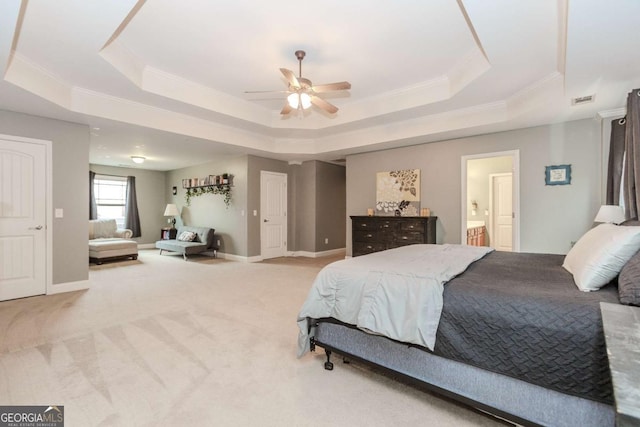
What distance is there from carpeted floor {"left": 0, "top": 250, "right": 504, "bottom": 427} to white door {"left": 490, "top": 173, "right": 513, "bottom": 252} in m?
5.73

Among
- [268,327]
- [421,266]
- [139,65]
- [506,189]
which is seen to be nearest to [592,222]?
[506,189]

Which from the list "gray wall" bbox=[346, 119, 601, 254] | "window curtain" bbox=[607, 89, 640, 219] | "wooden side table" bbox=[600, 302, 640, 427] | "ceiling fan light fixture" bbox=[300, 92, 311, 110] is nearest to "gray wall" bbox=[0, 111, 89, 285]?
"ceiling fan light fixture" bbox=[300, 92, 311, 110]

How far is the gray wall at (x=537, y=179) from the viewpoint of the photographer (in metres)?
4.19

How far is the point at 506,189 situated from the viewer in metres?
7.14

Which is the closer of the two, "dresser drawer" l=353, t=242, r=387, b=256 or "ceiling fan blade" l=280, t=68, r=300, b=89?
"ceiling fan blade" l=280, t=68, r=300, b=89

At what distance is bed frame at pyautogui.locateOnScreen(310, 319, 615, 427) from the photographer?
1328mm

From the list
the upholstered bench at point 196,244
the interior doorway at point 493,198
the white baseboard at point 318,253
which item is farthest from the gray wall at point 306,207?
the interior doorway at point 493,198

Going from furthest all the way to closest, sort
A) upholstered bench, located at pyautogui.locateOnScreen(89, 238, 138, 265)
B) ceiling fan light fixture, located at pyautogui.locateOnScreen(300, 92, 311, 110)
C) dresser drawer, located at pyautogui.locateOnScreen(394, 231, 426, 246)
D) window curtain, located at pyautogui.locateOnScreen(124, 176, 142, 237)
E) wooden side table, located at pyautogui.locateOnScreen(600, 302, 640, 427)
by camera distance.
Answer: window curtain, located at pyautogui.locateOnScreen(124, 176, 142, 237) → upholstered bench, located at pyautogui.locateOnScreen(89, 238, 138, 265) → dresser drawer, located at pyautogui.locateOnScreen(394, 231, 426, 246) → ceiling fan light fixture, located at pyautogui.locateOnScreen(300, 92, 311, 110) → wooden side table, located at pyautogui.locateOnScreen(600, 302, 640, 427)

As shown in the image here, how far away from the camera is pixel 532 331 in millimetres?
1400

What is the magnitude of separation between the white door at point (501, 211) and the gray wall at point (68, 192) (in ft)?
26.7

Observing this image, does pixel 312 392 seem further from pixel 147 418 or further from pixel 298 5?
pixel 298 5

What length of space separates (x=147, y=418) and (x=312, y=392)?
93 centimetres

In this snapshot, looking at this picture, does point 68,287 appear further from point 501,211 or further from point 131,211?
point 501,211

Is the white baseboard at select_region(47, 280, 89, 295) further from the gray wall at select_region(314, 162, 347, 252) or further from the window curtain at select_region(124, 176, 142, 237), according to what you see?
the window curtain at select_region(124, 176, 142, 237)
